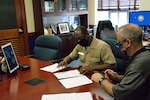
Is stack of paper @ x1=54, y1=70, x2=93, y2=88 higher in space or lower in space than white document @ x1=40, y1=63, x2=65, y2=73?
lower

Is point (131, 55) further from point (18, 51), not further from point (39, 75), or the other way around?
point (18, 51)

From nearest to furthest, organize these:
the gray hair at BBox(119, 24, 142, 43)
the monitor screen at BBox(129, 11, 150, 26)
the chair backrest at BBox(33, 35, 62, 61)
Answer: the gray hair at BBox(119, 24, 142, 43)
the chair backrest at BBox(33, 35, 62, 61)
the monitor screen at BBox(129, 11, 150, 26)

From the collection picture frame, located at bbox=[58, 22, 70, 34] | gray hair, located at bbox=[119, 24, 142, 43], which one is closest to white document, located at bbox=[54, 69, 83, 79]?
gray hair, located at bbox=[119, 24, 142, 43]

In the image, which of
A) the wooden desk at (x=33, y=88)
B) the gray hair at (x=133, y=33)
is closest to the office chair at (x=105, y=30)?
the wooden desk at (x=33, y=88)

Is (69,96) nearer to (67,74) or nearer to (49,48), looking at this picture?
(67,74)

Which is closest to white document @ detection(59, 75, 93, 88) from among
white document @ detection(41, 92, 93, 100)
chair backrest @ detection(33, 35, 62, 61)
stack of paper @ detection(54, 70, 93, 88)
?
stack of paper @ detection(54, 70, 93, 88)

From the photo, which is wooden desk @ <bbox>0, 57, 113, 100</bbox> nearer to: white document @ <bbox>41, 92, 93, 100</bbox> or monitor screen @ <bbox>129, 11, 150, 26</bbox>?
white document @ <bbox>41, 92, 93, 100</bbox>

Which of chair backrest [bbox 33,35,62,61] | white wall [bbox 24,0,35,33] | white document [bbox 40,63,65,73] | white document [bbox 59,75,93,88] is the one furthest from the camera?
white wall [bbox 24,0,35,33]

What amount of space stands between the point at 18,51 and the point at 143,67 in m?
3.41

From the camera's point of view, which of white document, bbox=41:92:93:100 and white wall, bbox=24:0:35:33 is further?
white wall, bbox=24:0:35:33

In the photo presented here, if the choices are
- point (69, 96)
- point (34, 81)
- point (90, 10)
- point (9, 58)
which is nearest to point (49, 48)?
point (9, 58)

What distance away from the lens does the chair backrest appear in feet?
9.04

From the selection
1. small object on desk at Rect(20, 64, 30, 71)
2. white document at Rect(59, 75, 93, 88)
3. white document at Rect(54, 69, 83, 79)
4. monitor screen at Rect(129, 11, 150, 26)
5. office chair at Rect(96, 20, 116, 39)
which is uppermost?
monitor screen at Rect(129, 11, 150, 26)

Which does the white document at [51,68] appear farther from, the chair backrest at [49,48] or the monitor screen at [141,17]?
the monitor screen at [141,17]
